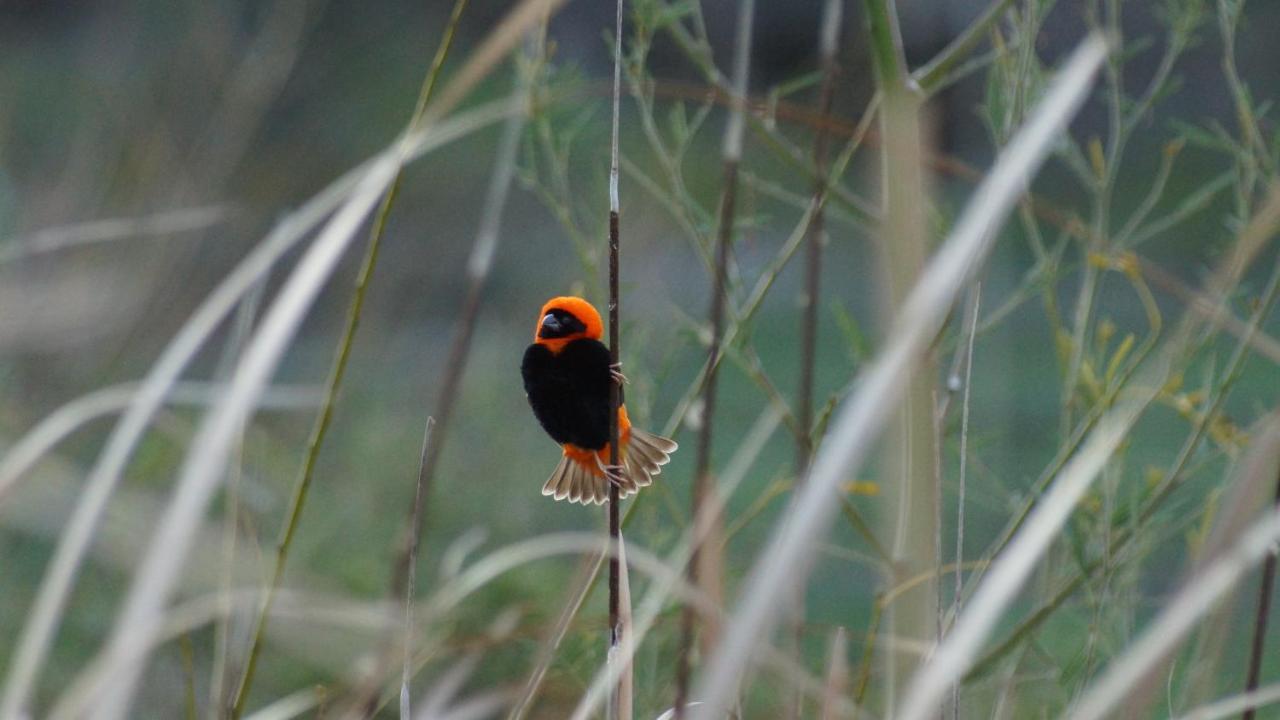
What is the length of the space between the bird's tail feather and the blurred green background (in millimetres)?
90

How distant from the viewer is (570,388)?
4.36 ft

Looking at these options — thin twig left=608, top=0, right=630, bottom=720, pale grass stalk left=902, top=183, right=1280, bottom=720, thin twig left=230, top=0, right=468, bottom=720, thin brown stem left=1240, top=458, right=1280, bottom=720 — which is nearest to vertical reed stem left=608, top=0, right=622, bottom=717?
thin twig left=608, top=0, right=630, bottom=720

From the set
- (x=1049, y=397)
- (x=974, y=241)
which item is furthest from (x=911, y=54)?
(x=974, y=241)

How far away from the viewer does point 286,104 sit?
254 inches

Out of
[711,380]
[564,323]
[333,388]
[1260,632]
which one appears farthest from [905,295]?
[564,323]

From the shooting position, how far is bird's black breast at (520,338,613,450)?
132 cm

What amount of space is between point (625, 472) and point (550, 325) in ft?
0.57

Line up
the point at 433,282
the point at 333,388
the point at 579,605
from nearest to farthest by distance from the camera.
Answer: the point at 333,388
the point at 579,605
the point at 433,282

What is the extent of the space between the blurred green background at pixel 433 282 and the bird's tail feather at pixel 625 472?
9 cm

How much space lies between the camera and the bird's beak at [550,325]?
1.34 meters

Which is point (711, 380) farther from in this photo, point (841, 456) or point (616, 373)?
point (841, 456)

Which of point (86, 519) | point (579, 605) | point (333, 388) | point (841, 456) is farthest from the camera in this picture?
point (579, 605)

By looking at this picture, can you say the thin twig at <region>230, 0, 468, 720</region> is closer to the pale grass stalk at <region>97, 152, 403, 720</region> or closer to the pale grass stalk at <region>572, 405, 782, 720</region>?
the pale grass stalk at <region>97, 152, 403, 720</region>

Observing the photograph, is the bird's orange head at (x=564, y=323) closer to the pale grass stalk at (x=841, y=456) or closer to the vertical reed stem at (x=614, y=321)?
the vertical reed stem at (x=614, y=321)
